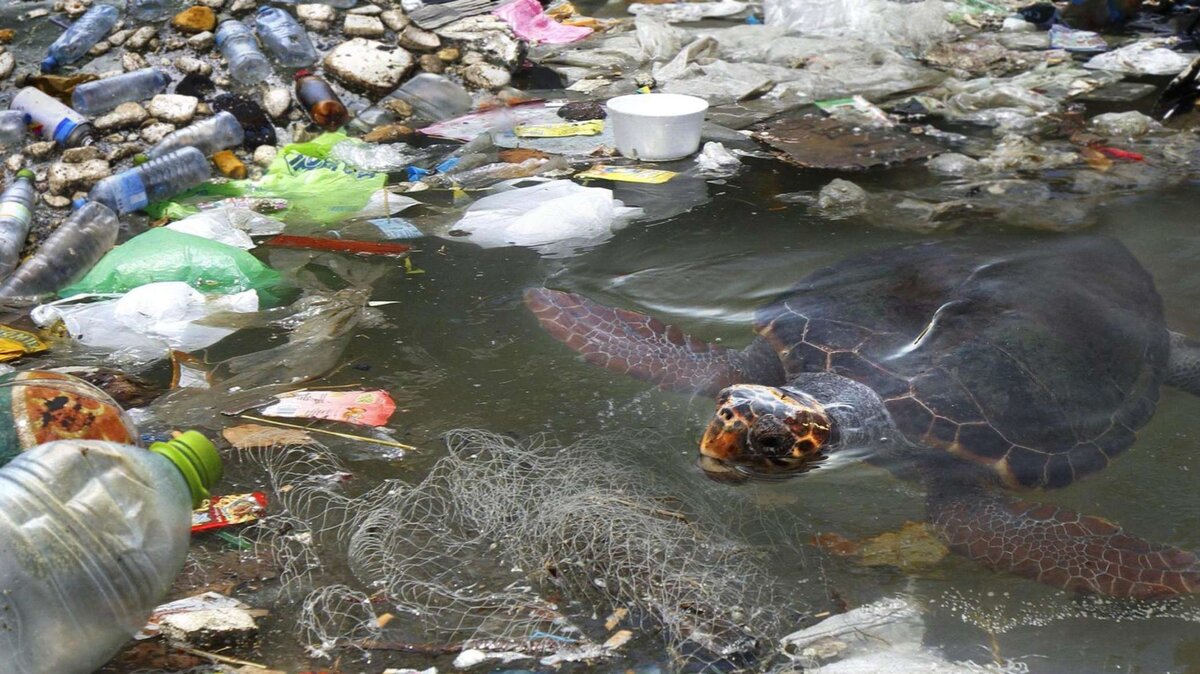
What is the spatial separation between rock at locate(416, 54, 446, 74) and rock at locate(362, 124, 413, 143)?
793mm

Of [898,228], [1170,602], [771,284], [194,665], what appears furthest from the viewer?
[898,228]

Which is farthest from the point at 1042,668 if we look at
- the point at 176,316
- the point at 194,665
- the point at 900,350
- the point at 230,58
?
the point at 230,58

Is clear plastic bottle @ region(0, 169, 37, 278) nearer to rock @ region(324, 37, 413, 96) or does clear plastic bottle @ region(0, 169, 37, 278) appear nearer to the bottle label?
the bottle label

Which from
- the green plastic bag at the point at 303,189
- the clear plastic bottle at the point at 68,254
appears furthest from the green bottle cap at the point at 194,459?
the green plastic bag at the point at 303,189

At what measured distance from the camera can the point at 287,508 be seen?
105 inches

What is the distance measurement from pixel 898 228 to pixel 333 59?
4086 mm

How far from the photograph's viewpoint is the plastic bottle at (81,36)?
629 cm

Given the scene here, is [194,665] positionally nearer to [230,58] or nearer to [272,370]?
[272,370]

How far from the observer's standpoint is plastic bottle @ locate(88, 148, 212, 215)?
5059 millimetres

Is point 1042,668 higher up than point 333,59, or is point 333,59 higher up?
point 333,59

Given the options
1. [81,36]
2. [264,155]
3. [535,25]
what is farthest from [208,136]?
[535,25]

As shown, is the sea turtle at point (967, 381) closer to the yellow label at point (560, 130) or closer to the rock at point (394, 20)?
the yellow label at point (560, 130)

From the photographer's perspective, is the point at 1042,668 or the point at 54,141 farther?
the point at 54,141

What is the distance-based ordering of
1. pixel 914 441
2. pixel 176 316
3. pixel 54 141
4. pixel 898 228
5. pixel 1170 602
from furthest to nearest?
pixel 54 141
pixel 898 228
pixel 176 316
pixel 914 441
pixel 1170 602
